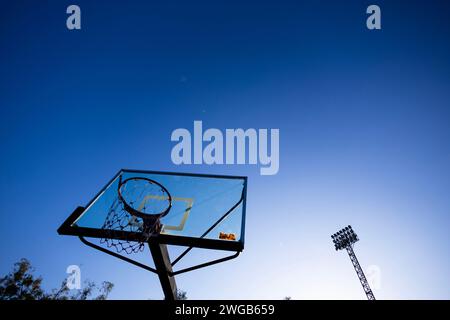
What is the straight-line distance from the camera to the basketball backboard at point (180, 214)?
13.5 ft

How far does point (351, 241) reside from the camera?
16984 mm

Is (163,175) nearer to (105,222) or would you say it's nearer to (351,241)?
(105,222)

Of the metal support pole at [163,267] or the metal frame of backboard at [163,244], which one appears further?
the metal support pole at [163,267]

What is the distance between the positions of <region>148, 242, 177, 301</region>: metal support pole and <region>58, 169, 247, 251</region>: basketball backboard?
6.4 inches

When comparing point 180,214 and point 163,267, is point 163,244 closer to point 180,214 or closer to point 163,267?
point 163,267

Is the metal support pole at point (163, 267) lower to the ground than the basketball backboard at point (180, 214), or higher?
lower

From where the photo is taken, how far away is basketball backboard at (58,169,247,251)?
4109mm

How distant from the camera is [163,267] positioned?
4.19m

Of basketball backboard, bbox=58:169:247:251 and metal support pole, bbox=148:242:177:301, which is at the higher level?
basketball backboard, bbox=58:169:247:251

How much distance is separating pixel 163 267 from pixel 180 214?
1.35m

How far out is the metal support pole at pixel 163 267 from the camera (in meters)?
4.11

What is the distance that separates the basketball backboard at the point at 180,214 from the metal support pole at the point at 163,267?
0.16m
